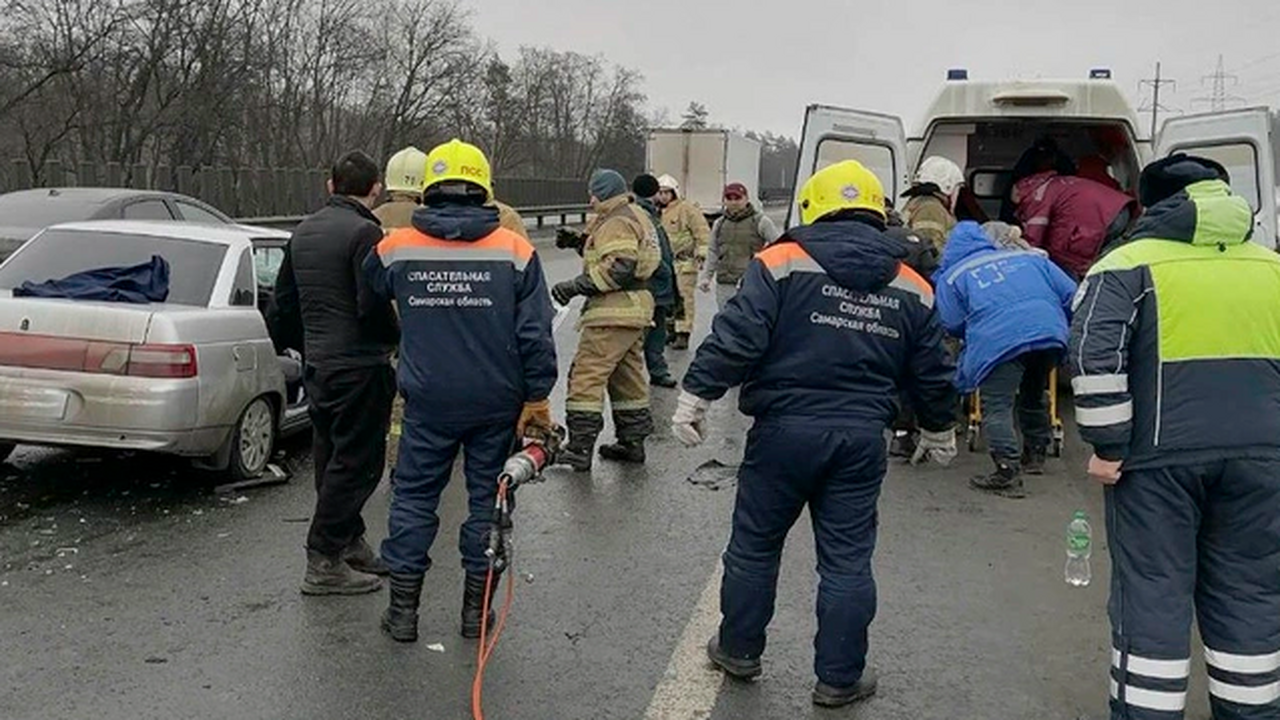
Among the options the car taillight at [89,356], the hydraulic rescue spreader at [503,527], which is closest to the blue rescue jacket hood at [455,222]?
the hydraulic rescue spreader at [503,527]

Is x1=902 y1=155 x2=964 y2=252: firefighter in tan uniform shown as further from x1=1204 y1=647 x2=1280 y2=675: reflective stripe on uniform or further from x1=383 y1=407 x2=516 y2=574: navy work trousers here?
x1=1204 y1=647 x2=1280 y2=675: reflective stripe on uniform

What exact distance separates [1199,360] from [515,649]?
8.75 feet

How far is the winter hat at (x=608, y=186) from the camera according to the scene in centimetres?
730

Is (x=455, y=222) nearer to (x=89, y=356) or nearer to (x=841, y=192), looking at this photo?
(x=841, y=192)

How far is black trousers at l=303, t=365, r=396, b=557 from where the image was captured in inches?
202

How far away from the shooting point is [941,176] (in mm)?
8633

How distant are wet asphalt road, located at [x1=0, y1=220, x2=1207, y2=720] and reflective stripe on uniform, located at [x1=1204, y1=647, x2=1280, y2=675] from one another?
0.66m

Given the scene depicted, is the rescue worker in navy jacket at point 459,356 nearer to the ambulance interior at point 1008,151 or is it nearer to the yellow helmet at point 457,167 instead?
the yellow helmet at point 457,167

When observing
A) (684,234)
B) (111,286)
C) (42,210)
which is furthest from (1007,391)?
(42,210)

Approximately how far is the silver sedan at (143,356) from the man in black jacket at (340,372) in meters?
1.20

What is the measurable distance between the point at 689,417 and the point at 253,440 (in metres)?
3.49

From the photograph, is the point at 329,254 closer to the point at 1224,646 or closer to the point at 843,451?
the point at 843,451

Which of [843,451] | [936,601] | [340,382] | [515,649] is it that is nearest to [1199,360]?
[843,451]

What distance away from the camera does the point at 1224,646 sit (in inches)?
143
